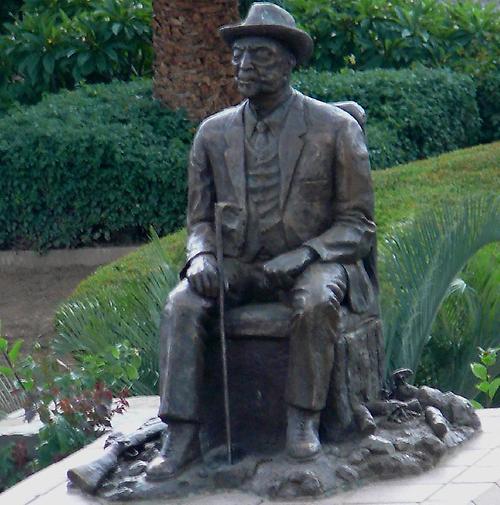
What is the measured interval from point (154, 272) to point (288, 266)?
207cm

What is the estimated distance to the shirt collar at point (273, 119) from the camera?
598 cm

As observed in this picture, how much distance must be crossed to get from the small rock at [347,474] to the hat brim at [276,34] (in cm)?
156

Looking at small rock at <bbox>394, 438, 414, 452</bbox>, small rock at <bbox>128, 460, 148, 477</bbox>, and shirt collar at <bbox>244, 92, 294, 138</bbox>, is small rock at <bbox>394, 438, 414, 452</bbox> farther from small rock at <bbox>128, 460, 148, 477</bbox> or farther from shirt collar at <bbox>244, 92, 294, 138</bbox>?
shirt collar at <bbox>244, 92, 294, 138</bbox>

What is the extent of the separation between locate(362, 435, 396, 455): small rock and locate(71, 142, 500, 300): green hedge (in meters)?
2.89

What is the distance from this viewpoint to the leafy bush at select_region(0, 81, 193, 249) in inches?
459

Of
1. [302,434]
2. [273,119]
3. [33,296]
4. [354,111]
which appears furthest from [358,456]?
[33,296]

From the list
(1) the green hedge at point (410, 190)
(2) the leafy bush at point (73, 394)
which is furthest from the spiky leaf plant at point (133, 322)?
(1) the green hedge at point (410, 190)

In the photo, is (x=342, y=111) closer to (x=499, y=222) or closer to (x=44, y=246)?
(x=499, y=222)

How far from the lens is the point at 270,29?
5848 mm

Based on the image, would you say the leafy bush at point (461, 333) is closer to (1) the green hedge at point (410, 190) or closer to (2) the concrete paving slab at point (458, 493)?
(1) the green hedge at point (410, 190)

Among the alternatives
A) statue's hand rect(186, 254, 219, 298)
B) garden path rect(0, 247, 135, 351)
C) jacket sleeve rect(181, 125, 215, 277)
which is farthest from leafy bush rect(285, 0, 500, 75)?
statue's hand rect(186, 254, 219, 298)

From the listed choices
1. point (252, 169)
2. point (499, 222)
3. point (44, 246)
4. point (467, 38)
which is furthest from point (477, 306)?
point (467, 38)

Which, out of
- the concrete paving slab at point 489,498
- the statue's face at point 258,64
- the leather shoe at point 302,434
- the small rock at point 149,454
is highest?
the statue's face at point 258,64

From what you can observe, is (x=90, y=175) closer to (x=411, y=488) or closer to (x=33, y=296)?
(x=33, y=296)
